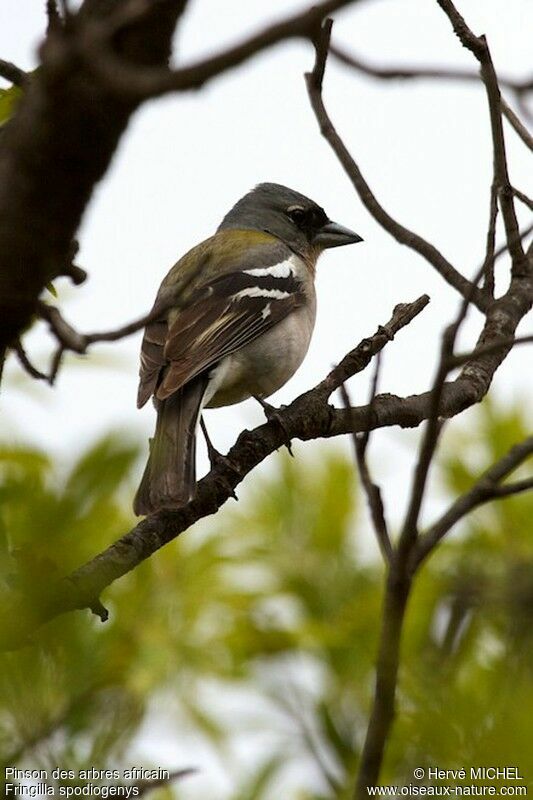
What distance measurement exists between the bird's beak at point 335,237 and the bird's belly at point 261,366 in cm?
167

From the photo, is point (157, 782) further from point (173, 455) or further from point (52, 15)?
point (173, 455)

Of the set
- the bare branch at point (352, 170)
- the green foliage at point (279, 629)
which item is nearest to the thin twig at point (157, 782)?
the green foliage at point (279, 629)

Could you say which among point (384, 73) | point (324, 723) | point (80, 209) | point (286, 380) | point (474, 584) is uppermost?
point (286, 380)

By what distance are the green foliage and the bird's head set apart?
102 inches

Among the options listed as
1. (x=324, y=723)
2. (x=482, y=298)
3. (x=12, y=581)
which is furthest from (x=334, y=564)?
(x=12, y=581)

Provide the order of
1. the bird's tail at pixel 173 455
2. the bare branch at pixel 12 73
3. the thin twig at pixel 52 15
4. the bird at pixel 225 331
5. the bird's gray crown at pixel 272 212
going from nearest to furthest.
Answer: the thin twig at pixel 52 15 < the bare branch at pixel 12 73 < the bird's tail at pixel 173 455 < the bird at pixel 225 331 < the bird's gray crown at pixel 272 212

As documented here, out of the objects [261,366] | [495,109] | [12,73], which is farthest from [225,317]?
[12,73]

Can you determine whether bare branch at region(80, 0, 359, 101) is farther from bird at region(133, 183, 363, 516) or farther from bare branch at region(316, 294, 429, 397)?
bare branch at region(316, 294, 429, 397)

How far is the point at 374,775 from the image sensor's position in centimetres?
188

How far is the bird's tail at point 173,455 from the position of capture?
4359 mm

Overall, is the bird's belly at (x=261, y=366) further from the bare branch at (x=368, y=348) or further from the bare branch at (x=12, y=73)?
the bare branch at (x=12, y=73)

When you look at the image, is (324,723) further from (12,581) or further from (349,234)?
(349,234)

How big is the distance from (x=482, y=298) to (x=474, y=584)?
114 inches

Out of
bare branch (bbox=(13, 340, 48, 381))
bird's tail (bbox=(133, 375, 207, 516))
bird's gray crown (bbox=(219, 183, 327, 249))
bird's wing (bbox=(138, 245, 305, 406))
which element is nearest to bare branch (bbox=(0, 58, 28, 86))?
bare branch (bbox=(13, 340, 48, 381))
